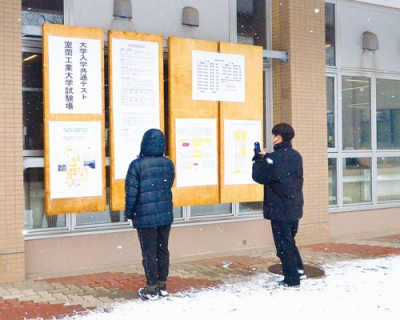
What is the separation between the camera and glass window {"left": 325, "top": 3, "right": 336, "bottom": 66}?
10.7 m

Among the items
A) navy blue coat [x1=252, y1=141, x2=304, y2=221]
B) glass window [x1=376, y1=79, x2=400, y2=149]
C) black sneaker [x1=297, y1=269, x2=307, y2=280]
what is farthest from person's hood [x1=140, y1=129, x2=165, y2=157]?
glass window [x1=376, y1=79, x2=400, y2=149]

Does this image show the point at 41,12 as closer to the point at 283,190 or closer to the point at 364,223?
the point at 283,190

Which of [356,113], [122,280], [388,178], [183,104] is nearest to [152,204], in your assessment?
[122,280]

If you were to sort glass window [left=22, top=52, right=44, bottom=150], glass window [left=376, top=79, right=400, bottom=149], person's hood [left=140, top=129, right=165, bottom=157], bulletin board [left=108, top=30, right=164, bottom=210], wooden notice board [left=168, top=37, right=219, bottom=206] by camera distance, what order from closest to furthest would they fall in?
person's hood [left=140, top=129, right=165, bottom=157], glass window [left=22, top=52, right=44, bottom=150], bulletin board [left=108, top=30, right=164, bottom=210], wooden notice board [left=168, top=37, right=219, bottom=206], glass window [left=376, top=79, right=400, bottom=149]

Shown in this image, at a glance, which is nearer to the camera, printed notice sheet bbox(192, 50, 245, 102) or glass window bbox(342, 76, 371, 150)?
printed notice sheet bbox(192, 50, 245, 102)

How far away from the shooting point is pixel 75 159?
7.57m

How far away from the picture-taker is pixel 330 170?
35.1ft

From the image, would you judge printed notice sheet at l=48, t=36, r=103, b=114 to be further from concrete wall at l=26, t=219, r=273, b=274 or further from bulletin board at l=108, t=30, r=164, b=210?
concrete wall at l=26, t=219, r=273, b=274

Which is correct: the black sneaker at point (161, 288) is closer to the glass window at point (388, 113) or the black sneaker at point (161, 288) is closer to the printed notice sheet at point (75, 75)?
the printed notice sheet at point (75, 75)

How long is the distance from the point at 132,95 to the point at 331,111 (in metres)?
4.46

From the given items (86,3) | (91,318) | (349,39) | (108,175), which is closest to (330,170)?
(349,39)

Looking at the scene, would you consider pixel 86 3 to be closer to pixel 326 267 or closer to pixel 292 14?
pixel 292 14

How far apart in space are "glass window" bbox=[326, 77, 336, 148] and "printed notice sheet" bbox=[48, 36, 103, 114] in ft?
15.8

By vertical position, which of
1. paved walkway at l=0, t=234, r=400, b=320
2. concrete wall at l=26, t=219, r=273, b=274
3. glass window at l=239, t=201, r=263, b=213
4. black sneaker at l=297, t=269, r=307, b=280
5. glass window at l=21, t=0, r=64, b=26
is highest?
glass window at l=21, t=0, r=64, b=26
